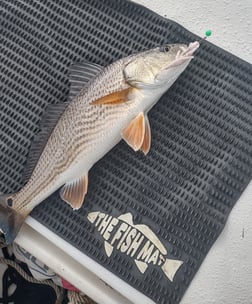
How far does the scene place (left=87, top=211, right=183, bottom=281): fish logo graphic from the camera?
1691mm

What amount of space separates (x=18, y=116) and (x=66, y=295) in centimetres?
77

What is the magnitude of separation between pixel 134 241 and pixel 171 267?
14cm

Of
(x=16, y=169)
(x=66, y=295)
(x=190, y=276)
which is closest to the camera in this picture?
(x=190, y=276)

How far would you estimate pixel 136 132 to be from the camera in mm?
1695

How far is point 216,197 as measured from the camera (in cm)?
173

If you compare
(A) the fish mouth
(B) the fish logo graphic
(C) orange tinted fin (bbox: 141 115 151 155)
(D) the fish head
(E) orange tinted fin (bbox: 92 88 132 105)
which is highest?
(A) the fish mouth

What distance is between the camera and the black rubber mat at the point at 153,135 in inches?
67.6

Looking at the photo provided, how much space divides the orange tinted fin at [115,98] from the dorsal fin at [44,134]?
0.47 feet

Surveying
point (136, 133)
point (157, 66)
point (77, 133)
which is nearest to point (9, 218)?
point (77, 133)

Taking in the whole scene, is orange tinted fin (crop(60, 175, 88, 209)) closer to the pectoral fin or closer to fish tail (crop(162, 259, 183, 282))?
the pectoral fin

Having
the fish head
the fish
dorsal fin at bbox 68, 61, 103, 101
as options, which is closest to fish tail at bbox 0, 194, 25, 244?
the fish

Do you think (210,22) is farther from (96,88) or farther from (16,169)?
(16,169)

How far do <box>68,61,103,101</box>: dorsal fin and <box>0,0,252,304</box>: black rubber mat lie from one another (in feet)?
0.26

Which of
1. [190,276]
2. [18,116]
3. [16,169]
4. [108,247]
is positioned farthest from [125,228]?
[18,116]
